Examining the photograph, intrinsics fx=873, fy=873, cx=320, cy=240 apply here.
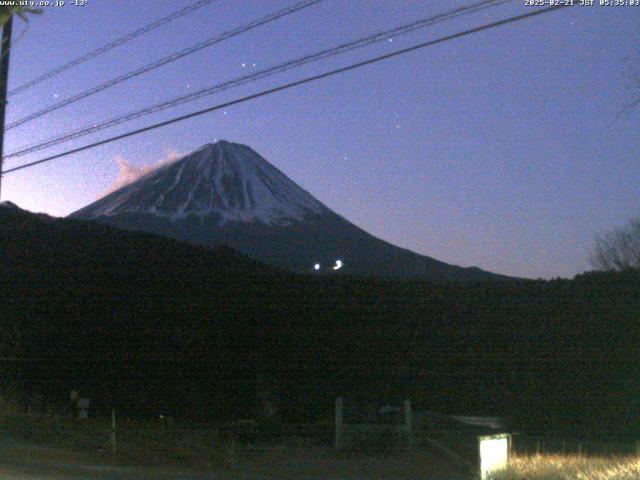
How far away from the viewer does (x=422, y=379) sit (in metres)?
20.1

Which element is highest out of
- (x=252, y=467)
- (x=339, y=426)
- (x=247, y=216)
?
(x=247, y=216)

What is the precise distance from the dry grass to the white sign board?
13cm

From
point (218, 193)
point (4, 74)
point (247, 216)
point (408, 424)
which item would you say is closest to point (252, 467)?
point (408, 424)

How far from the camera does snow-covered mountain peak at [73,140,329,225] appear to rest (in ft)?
181

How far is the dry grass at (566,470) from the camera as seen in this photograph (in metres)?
9.33

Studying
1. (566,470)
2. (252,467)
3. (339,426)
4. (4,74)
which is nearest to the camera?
(566,470)

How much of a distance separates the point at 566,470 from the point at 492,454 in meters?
0.88

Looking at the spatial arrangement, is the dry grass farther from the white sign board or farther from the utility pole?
the utility pole

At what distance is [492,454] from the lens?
10.6 meters

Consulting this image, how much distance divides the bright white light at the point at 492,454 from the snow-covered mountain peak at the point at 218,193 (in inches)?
1708

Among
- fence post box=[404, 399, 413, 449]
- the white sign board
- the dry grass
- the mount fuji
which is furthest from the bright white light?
the mount fuji

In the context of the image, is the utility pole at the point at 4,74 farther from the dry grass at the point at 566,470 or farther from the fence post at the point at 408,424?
the dry grass at the point at 566,470

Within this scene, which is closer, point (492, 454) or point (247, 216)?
point (492, 454)

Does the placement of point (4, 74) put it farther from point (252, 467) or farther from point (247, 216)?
point (247, 216)
